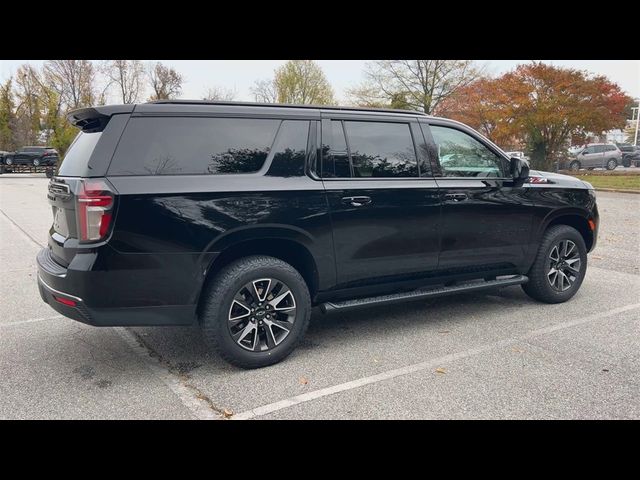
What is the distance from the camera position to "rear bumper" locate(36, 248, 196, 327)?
10.3 ft

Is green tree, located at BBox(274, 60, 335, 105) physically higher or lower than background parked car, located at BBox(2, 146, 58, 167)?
higher

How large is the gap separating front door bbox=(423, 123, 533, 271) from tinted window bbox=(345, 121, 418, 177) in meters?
0.28

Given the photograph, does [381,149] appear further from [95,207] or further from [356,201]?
[95,207]

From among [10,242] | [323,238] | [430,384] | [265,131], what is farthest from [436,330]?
[10,242]

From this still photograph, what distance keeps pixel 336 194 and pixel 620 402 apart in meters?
2.39

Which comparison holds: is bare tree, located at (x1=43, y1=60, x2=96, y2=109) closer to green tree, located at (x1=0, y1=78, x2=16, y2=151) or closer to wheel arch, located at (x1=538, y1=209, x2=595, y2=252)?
green tree, located at (x1=0, y1=78, x2=16, y2=151)

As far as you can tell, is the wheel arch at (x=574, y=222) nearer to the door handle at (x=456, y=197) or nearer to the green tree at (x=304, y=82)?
the door handle at (x=456, y=197)

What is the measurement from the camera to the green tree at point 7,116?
1606 inches

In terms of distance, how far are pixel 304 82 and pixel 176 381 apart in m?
43.0

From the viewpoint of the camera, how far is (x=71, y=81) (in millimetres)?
40188

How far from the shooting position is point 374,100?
32.8 metres

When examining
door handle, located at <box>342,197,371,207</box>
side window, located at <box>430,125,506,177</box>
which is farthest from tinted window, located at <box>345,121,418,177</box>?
side window, located at <box>430,125,506,177</box>

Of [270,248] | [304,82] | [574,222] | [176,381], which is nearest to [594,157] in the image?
[304,82]

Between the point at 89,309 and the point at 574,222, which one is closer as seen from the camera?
the point at 89,309
